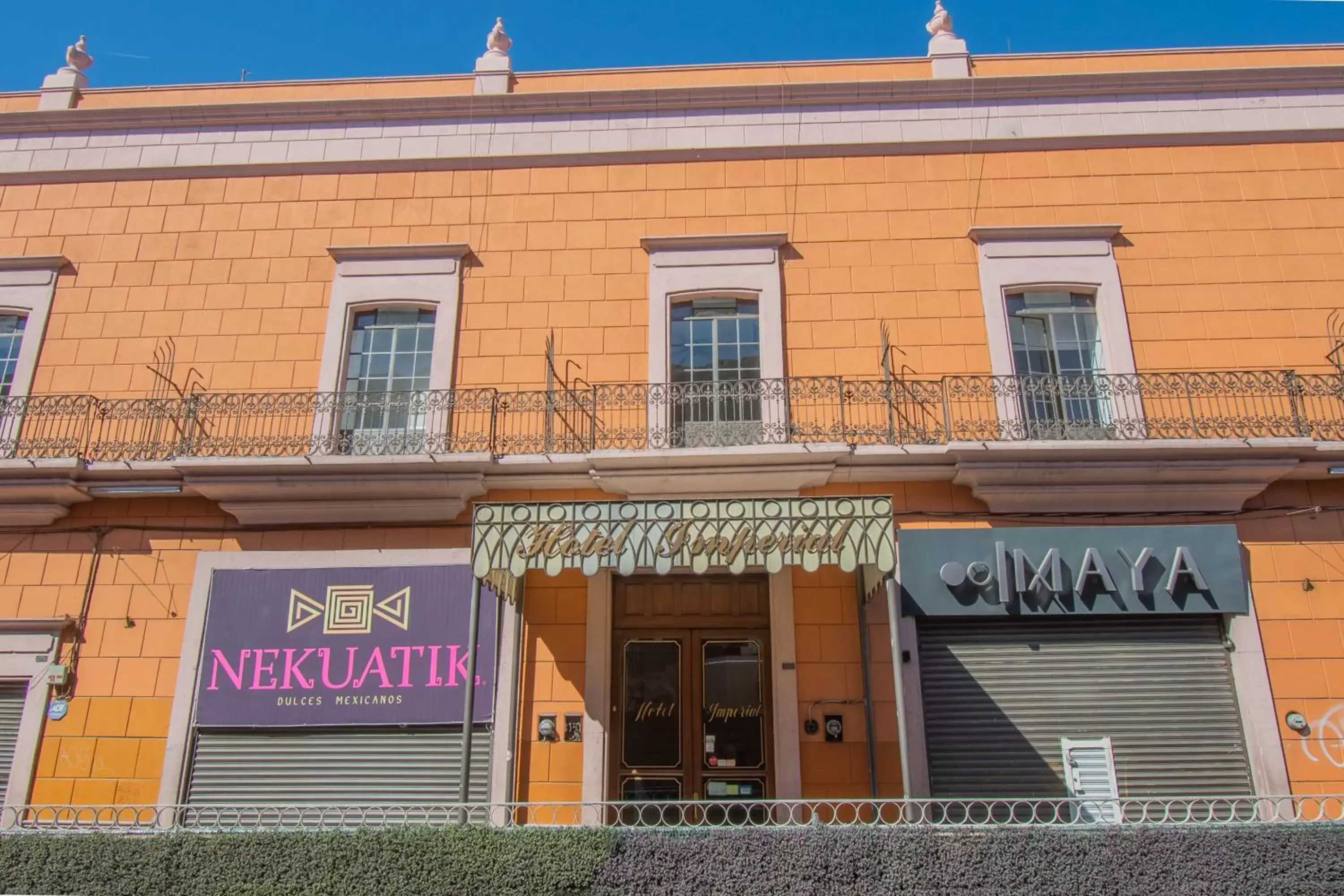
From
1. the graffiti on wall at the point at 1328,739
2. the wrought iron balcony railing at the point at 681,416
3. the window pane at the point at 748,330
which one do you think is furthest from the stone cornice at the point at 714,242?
the graffiti on wall at the point at 1328,739

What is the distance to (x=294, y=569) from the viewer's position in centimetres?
957

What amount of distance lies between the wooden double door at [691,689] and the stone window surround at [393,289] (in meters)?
3.68

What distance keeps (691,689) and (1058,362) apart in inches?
214

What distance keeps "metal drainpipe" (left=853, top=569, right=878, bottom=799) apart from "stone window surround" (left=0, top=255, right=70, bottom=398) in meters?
9.70

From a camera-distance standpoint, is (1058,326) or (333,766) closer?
(333,766)

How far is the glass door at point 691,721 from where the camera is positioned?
916 centimetres

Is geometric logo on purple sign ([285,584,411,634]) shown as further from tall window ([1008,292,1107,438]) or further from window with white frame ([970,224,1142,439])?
tall window ([1008,292,1107,438])

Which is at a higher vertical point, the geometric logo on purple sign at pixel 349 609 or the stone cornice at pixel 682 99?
the stone cornice at pixel 682 99

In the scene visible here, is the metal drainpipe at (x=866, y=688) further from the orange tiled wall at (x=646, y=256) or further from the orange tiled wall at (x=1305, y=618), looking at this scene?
the orange tiled wall at (x=1305, y=618)

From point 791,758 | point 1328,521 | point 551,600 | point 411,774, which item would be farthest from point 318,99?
point 1328,521

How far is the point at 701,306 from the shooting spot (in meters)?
10.8

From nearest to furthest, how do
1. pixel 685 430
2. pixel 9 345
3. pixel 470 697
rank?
pixel 470 697, pixel 685 430, pixel 9 345

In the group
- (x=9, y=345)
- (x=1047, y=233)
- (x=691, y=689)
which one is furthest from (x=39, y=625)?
(x=1047, y=233)

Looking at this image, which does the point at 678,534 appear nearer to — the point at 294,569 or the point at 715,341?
the point at 715,341
